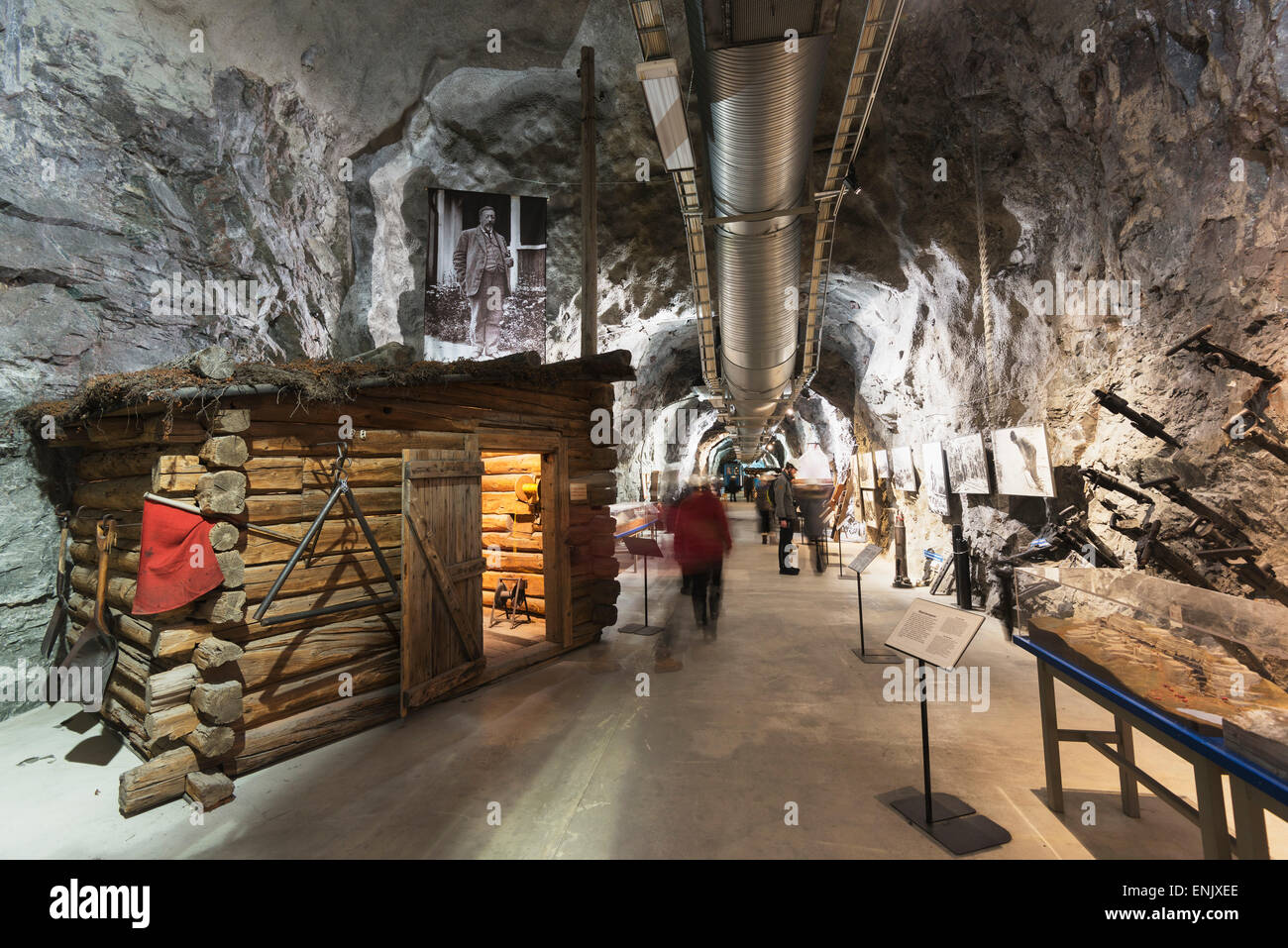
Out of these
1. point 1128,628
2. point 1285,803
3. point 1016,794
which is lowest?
point 1016,794

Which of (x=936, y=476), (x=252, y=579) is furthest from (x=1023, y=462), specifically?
(x=252, y=579)

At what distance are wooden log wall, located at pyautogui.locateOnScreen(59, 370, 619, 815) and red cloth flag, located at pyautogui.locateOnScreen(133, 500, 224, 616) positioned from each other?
4.1 inches

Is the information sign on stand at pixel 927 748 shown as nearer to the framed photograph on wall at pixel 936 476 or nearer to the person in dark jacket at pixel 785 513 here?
the framed photograph on wall at pixel 936 476

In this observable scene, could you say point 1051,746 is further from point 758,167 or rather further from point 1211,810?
point 758,167

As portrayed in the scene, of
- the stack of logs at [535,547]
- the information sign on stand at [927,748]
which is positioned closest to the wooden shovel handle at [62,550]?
the stack of logs at [535,547]

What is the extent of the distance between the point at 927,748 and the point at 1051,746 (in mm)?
901

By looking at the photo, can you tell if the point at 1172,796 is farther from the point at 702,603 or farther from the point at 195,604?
the point at 195,604

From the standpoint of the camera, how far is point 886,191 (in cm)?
970

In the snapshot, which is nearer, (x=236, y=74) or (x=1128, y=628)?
(x=1128, y=628)

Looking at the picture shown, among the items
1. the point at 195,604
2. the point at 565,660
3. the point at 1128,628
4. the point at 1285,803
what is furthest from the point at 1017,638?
the point at 195,604

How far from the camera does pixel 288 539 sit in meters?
4.50

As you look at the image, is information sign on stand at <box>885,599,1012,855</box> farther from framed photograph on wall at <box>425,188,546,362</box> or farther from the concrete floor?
framed photograph on wall at <box>425,188,546,362</box>
